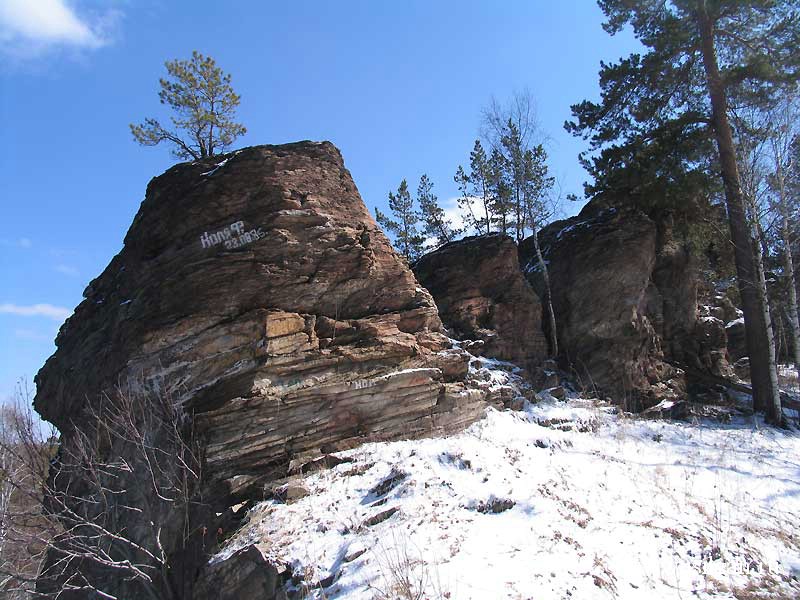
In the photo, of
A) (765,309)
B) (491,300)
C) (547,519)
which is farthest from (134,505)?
(765,309)

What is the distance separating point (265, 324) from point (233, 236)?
295cm

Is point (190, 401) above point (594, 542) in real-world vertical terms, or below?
above

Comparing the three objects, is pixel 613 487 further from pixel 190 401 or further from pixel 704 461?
pixel 190 401

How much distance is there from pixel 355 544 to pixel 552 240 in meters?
17.4

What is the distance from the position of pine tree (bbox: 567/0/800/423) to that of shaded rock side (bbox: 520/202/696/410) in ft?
8.40

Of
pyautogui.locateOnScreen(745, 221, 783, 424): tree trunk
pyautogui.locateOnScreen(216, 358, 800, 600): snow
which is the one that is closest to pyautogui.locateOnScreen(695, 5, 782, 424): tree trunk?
pyautogui.locateOnScreen(745, 221, 783, 424): tree trunk

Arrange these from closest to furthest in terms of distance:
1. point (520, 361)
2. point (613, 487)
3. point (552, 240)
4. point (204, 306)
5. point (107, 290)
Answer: point (613, 487)
point (204, 306)
point (107, 290)
point (520, 361)
point (552, 240)

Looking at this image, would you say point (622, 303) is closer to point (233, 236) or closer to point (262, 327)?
point (262, 327)

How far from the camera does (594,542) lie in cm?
673

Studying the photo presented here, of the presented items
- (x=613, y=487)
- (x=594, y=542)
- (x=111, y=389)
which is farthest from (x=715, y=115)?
(x=111, y=389)

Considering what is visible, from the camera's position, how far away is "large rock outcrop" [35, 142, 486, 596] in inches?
411

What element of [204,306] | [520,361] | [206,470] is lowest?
[206,470]

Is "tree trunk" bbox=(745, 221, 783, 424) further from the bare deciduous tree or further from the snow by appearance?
the bare deciduous tree

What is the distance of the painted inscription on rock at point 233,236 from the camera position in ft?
40.6
